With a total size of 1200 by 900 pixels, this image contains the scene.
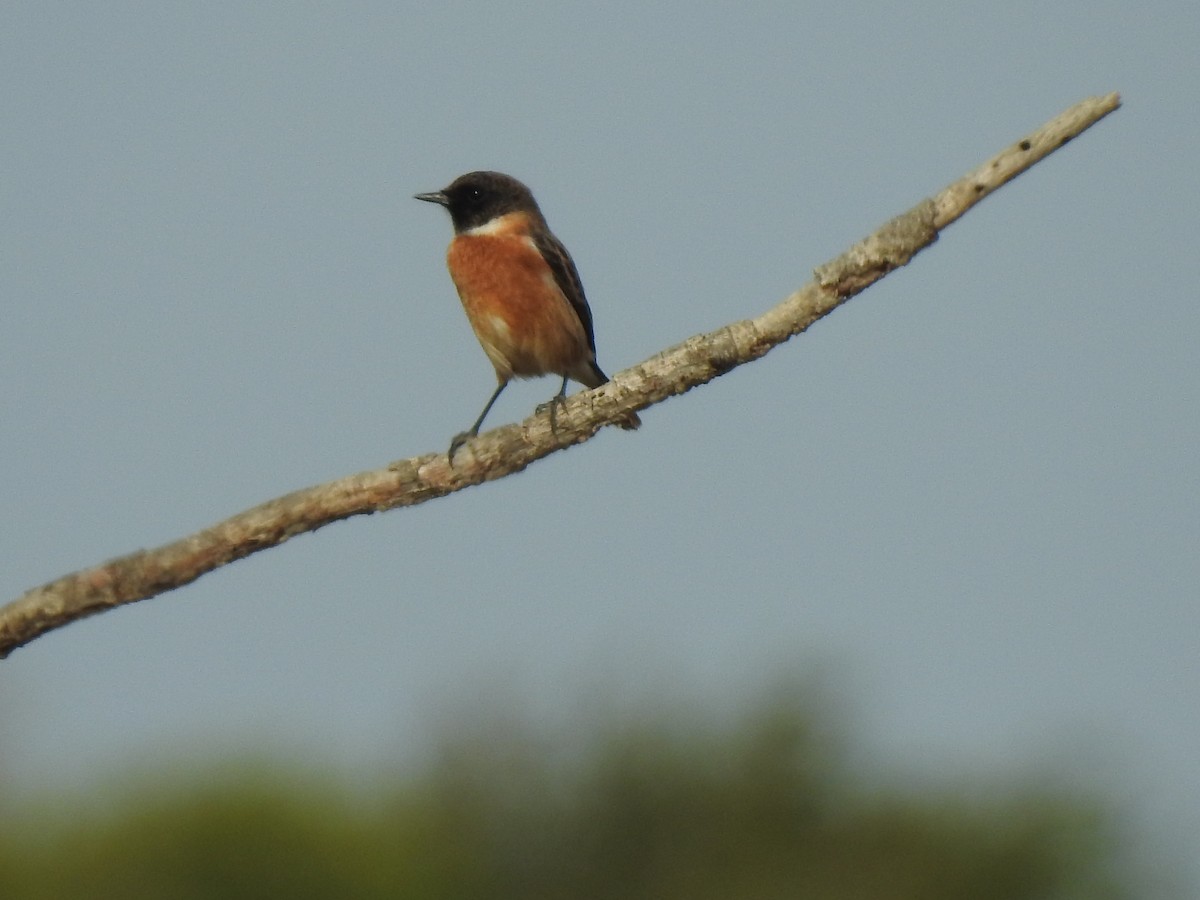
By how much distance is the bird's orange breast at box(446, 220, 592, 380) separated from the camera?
365 inches

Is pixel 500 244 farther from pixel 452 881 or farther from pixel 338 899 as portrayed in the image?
pixel 452 881

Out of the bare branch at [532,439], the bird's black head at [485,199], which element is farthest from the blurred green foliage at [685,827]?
the bare branch at [532,439]

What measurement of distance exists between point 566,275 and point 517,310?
1.50 feet

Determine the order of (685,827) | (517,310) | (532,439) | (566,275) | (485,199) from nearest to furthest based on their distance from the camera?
(532,439)
(517,310)
(566,275)
(485,199)
(685,827)

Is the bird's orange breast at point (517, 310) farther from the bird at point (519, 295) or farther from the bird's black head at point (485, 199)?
the bird's black head at point (485, 199)

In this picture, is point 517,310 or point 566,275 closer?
point 517,310

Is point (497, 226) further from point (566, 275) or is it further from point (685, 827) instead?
point (685, 827)

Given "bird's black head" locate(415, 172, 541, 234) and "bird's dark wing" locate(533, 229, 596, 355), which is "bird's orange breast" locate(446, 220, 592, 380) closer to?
"bird's dark wing" locate(533, 229, 596, 355)

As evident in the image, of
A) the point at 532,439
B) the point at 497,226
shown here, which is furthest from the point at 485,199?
the point at 532,439

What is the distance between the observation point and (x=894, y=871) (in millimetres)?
22094

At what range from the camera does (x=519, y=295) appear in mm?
9250

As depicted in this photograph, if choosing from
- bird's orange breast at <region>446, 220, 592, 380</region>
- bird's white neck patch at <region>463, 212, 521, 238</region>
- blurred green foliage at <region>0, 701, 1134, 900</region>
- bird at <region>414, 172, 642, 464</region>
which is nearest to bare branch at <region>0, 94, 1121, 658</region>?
bird at <region>414, 172, 642, 464</region>

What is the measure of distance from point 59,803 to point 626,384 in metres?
15.9

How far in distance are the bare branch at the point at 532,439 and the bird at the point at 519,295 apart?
2981mm
